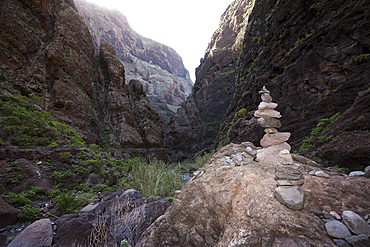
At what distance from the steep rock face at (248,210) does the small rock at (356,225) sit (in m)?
0.23

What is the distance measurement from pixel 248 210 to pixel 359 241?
112 centimetres

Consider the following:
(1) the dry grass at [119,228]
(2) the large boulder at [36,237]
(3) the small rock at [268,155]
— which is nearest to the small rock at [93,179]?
(1) the dry grass at [119,228]

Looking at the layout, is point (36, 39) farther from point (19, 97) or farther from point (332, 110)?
point (332, 110)

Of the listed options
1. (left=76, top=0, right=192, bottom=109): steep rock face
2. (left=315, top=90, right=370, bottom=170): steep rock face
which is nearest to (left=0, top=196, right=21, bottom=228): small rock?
(left=315, top=90, right=370, bottom=170): steep rock face

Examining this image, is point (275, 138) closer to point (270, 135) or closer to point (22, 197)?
point (270, 135)

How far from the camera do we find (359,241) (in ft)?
4.87

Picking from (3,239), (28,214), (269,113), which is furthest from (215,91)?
(3,239)

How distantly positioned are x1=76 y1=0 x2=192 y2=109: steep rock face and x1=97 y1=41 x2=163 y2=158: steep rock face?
23538mm

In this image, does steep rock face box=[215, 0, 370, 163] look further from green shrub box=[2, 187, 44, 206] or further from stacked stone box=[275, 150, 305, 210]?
green shrub box=[2, 187, 44, 206]

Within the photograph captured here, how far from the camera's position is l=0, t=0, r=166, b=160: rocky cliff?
963 cm

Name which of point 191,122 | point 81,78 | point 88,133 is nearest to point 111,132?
point 88,133

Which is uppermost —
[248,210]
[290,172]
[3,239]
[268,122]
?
[268,122]

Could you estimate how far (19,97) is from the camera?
33.1ft

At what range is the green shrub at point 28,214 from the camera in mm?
4600
